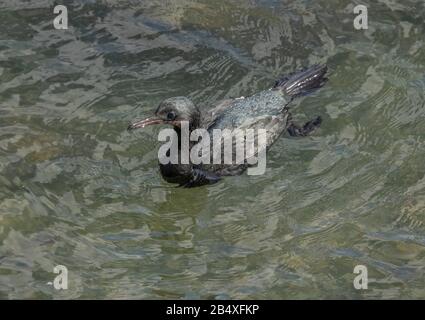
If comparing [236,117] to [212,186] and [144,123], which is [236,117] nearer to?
[212,186]

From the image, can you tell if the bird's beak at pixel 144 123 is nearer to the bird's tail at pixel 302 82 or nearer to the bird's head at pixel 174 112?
the bird's head at pixel 174 112

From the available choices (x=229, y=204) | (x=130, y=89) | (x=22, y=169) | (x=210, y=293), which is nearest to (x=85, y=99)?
(x=130, y=89)

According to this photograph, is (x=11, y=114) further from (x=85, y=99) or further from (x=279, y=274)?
(x=279, y=274)

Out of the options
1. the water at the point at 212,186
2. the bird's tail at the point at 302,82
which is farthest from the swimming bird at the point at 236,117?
the water at the point at 212,186

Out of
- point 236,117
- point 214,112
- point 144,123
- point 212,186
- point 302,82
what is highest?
point 302,82

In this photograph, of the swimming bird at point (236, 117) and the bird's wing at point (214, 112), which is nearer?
the swimming bird at point (236, 117)

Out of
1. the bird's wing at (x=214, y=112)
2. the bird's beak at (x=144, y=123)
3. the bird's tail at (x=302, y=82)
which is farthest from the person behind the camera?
the bird's tail at (x=302, y=82)

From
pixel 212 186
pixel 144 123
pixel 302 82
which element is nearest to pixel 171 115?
pixel 144 123

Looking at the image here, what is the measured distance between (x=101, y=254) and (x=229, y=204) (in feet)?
5.22

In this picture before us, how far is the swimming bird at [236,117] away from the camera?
10.1 metres

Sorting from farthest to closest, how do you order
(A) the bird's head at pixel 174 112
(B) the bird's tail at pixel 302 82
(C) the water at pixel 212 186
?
(B) the bird's tail at pixel 302 82 → (A) the bird's head at pixel 174 112 → (C) the water at pixel 212 186

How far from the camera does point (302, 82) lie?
37.7 feet

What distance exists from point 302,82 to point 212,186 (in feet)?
7.05

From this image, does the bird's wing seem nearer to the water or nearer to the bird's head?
the water
